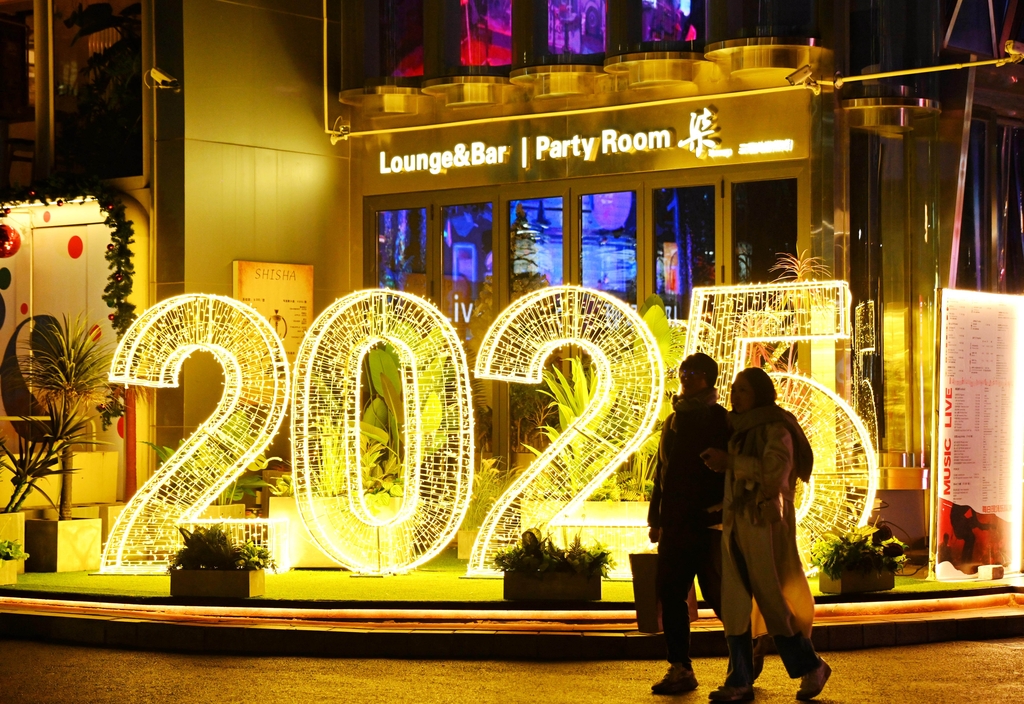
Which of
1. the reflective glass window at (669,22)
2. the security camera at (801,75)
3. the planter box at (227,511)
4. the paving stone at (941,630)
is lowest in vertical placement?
the paving stone at (941,630)

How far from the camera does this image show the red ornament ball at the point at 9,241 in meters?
17.5

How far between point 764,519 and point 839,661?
1.89 meters

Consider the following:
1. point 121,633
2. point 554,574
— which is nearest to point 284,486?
point 121,633

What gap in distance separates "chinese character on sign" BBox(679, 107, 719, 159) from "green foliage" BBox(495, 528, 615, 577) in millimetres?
5564

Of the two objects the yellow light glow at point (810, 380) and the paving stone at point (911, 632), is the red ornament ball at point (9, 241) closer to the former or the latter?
the yellow light glow at point (810, 380)

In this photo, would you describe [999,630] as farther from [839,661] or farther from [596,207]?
[596,207]

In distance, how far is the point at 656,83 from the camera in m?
15.1

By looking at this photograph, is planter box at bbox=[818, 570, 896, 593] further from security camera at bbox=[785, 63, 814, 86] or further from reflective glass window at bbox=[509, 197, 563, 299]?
reflective glass window at bbox=[509, 197, 563, 299]

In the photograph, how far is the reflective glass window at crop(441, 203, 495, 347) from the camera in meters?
16.9

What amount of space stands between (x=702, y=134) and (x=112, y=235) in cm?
594

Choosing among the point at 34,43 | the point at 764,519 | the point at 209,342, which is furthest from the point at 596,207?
the point at 764,519

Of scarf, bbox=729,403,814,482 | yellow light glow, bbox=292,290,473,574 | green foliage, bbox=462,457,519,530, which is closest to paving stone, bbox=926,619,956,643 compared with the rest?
scarf, bbox=729,403,814,482

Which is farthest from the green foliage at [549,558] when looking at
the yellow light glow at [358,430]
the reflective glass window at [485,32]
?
the reflective glass window at [485,32]

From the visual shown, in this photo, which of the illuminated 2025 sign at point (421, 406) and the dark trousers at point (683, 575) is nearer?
the dark trousers at point (683, 575)
